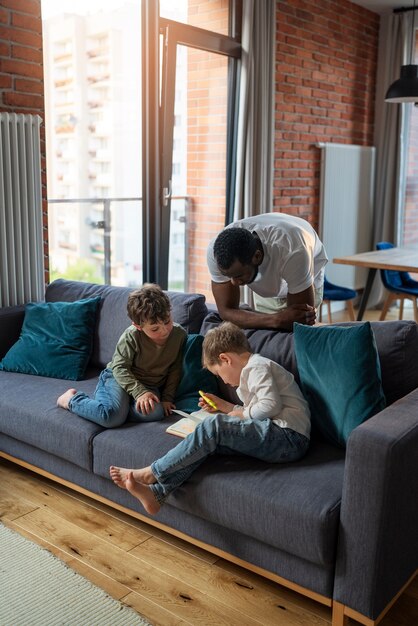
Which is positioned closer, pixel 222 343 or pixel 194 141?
pixel 222 343

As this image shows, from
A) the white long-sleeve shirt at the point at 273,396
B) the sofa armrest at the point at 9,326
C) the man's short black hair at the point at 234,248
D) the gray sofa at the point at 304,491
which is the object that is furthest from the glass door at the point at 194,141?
the white long-sleeve shirt at the point at 273,396

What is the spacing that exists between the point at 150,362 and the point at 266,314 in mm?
530

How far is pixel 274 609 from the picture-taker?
6.90 ft

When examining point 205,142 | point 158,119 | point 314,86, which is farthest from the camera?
point 314,86

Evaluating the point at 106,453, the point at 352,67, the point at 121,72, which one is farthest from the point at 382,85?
the point at 106,453

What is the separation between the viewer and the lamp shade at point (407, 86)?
4836mm

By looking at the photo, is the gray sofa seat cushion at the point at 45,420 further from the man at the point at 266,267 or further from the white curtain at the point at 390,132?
the white curtain at the point at 390,132

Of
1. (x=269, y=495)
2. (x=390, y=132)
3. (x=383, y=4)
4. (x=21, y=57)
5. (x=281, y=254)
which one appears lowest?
(x=269, y=495)

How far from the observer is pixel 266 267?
282 centimetres

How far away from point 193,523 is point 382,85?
557cm

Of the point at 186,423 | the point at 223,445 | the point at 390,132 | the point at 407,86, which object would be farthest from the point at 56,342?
the point at 390,132

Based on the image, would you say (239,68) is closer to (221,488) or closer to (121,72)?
(121,72)

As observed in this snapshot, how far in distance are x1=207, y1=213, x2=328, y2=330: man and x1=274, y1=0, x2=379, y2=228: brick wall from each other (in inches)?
107

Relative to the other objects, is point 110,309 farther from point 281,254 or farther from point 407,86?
point 407,86
